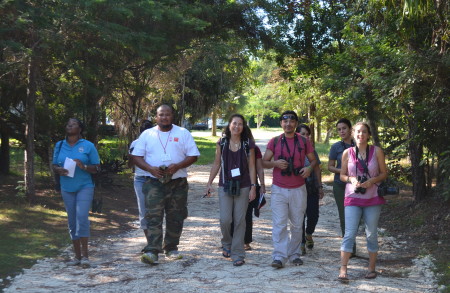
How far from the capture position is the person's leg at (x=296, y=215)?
6.81 metres

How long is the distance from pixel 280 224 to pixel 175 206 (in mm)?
1331

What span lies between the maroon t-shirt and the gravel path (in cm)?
104

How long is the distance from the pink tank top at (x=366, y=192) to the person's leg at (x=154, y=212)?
7.41ft

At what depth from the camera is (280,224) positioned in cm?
679

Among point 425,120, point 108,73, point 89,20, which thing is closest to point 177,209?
point 89,20

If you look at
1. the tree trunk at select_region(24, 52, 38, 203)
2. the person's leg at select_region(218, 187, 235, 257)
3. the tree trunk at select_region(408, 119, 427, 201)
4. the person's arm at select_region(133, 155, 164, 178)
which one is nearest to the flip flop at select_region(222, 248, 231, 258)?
the person's leg at select_region(218, 187, 235, 257)

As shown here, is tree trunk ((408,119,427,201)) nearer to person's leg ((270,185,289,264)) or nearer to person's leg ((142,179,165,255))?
person's leg ((270,185,289,264))

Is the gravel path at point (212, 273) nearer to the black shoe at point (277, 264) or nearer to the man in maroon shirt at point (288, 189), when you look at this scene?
the black shoe at point (277, 264)

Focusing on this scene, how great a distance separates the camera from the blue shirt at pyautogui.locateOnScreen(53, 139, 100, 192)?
22.4 feet

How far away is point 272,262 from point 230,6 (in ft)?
25.3

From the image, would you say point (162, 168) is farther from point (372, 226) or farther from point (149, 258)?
point (372, 226)

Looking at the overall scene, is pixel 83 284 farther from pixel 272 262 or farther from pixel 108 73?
pixel 108 73

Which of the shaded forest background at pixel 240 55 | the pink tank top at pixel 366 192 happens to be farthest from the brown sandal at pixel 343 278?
the shaded forest background at pixel 240 55

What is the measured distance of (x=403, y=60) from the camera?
8.38 m
